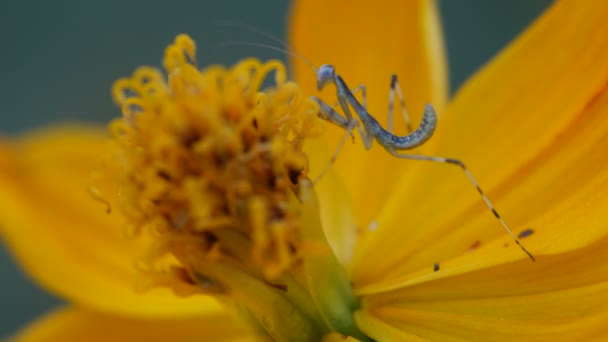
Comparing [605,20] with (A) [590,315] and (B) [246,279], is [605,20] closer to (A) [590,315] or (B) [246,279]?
(A) [590,315]

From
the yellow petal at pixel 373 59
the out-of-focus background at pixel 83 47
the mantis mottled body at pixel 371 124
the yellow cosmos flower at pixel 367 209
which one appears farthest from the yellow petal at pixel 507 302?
the out-of-focus background at pixel 83 47

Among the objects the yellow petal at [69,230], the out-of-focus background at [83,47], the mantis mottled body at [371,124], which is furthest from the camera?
the out-of-focus background at [83,47]

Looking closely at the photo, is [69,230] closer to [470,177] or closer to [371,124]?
[371,124]

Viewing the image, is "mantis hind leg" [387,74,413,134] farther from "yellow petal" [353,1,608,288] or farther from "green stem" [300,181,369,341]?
"green stem" [300,181,369,341]

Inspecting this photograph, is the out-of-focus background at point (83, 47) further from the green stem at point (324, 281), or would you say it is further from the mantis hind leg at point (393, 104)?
the green stem at point (324, 281)

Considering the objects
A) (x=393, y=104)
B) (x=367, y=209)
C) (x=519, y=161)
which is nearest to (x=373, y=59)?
(x=393, y=104)

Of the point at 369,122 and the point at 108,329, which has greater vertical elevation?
the point at 369,122

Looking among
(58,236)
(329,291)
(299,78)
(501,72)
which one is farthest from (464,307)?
(58,236)

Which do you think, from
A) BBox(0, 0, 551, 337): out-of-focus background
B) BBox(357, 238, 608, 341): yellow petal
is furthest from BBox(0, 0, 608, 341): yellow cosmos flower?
BBox(0, 0, 551, 337): out-of-focus background
